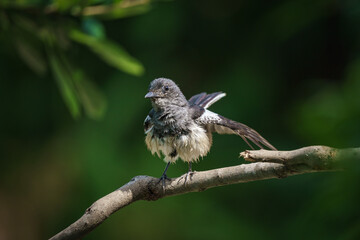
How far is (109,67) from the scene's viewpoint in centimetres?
590

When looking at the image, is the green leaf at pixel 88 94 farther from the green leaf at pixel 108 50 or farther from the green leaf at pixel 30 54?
the green leaf at pixel 30 54

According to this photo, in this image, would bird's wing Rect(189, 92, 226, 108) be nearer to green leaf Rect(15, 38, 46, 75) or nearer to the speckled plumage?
the speckled plumage

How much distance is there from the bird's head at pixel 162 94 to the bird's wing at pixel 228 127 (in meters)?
0.25

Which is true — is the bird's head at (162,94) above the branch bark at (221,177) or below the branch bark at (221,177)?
above

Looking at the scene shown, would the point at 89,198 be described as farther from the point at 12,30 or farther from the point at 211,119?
the point at 12,30

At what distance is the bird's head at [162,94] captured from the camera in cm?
346

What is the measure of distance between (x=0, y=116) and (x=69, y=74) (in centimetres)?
387

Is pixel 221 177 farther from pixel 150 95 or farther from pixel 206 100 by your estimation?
pixel 206 100

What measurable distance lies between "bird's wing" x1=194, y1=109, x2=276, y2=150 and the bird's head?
0.82 ft

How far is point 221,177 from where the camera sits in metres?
2.29

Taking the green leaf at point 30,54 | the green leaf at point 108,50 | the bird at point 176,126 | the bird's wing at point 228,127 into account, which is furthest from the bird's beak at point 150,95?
the green leaf at point 30,54

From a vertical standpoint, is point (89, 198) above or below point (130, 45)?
below

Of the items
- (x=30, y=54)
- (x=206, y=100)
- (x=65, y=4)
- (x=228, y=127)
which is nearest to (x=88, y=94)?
(x=30, y=54)

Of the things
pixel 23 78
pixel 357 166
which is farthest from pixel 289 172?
pixel 23 78
